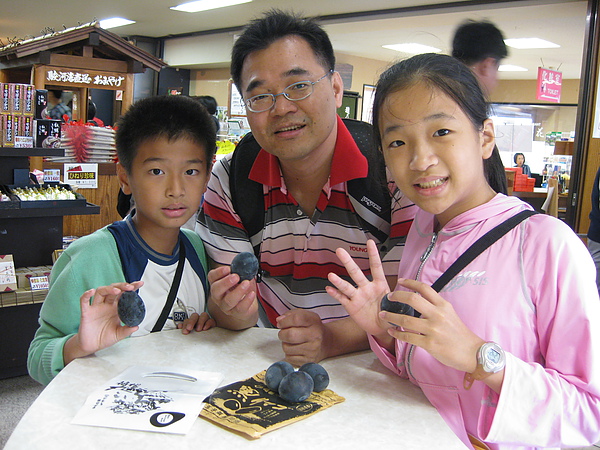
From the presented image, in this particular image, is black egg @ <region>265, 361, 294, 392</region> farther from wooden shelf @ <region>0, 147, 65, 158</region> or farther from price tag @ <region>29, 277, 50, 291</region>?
wooden shelf @ <region>0, 147, 65, 158</region>

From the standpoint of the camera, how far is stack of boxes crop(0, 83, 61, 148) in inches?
119

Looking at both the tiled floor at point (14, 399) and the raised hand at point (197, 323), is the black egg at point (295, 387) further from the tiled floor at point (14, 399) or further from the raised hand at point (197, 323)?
the tiled floor at point (14, 399)

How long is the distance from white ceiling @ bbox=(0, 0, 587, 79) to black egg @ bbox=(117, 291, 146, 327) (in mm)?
3507

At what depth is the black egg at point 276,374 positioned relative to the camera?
1.13 m

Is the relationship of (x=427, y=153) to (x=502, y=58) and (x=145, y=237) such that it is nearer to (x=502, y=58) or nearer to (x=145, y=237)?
(x=145, y=237)

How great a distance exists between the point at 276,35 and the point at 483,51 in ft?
4.42

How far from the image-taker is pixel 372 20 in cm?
755

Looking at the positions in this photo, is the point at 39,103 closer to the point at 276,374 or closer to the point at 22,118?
the point at 22,118

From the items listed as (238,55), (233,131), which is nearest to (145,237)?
(238,55)

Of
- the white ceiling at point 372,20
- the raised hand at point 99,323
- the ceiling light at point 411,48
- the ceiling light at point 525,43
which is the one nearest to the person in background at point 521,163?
the white ceiling at point 372,20

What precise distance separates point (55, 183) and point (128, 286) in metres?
2.63

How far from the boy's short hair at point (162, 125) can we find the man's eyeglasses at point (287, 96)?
187 mm

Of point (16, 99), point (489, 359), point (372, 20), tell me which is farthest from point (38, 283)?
point (372, 20)

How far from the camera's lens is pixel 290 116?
5.38 feet
